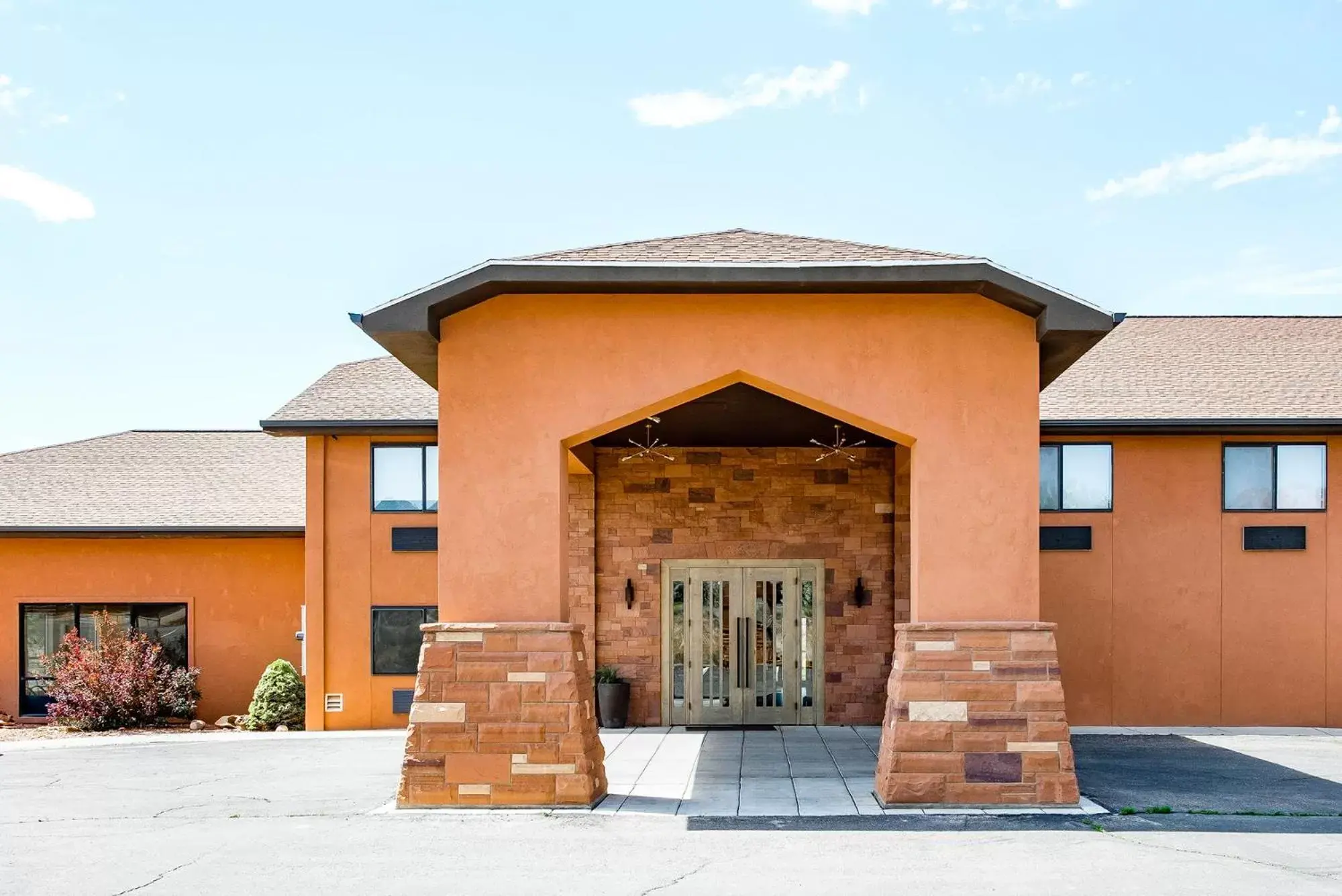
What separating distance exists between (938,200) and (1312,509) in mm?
6628

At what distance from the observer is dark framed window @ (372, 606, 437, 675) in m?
16.0

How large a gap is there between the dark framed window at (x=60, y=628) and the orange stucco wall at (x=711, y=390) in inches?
391

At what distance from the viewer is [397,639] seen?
16.0m

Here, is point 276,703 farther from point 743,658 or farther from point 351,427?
point 743,658

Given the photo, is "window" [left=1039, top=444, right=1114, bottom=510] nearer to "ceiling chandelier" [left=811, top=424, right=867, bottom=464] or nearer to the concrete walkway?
"ceiling chandelier" [left=811, top=424, right=867, bottom=464]

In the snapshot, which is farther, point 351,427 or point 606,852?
point 351,427

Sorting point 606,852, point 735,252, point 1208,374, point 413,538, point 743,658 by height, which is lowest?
point 606,852

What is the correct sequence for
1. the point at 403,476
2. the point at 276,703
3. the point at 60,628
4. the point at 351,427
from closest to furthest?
the point at 351,427 → the point at 276,703 → the point at 403,476 → the point at 60,628

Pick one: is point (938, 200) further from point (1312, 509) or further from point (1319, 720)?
point (1319, 720)

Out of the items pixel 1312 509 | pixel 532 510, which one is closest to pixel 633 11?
pixel 532 510

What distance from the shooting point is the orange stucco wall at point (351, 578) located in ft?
52.4

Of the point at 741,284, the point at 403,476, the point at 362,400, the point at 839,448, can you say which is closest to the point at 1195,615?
the point at 839,448

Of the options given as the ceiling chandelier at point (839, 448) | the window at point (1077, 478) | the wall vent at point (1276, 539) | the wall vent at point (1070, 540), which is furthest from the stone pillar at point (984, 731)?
the wall vent at point (1276, 539)

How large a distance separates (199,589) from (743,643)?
28.2 feet
